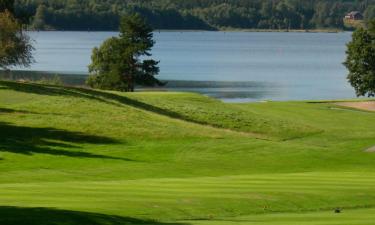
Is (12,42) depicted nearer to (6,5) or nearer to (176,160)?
(6,5)

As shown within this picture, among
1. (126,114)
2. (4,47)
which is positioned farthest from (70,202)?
(4,47)

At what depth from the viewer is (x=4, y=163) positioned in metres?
35.7

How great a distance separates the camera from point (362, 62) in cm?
8431

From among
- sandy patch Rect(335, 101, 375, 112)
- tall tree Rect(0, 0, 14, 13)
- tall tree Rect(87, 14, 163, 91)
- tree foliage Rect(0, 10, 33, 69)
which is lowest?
sandy patch Rect(335, 101, 375, 112)

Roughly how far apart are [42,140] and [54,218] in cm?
2306

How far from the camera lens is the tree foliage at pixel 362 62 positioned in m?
83.6

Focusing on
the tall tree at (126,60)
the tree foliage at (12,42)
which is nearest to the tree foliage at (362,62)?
the tall tree at (126,60)

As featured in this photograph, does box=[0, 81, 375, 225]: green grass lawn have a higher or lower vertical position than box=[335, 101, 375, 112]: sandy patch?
higher

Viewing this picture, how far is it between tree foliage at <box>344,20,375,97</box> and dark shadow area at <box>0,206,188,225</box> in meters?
65.0

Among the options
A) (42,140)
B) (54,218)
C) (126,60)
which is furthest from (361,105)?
(54,218)

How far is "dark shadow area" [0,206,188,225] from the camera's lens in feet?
65.2

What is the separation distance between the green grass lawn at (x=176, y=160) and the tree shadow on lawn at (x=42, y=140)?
3.7 inches

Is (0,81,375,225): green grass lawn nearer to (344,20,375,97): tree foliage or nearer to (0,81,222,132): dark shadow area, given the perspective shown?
(0,81,222,132): dark shadow area

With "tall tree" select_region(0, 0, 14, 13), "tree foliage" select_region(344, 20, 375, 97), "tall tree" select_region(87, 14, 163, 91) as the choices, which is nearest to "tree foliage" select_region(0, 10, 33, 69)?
"tall tree" select_region(0, 0, 14, 13)
